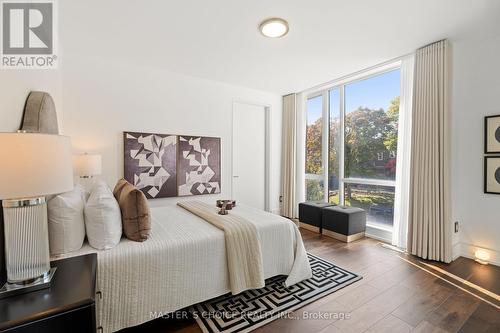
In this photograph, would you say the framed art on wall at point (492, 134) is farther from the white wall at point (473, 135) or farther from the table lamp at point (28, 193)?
the table lamp at point (28, 193)

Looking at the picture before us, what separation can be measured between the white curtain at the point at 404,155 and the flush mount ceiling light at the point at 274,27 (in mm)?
1866

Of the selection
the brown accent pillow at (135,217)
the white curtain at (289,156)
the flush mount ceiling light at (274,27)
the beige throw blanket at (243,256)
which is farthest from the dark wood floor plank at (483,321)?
the white curtain at (289,156)

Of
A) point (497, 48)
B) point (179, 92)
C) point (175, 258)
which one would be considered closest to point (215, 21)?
point (179, 92)

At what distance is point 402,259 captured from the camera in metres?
2.88

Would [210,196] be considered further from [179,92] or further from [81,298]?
[81,298]

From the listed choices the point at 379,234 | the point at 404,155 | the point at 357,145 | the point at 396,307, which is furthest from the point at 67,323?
the point at 357,145

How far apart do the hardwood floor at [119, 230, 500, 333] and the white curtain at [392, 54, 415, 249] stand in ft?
2.05

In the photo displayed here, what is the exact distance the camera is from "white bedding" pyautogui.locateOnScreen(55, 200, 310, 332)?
1.54 m

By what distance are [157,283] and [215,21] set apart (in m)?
2.43

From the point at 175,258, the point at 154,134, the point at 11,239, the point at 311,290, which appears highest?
the point at 154,134

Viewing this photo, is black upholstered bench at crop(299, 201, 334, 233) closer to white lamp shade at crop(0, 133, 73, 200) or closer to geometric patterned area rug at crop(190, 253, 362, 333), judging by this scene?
geometric patterned area rug at crop(190, 253, 362, 333)

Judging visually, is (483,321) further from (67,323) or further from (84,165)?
(84,165)

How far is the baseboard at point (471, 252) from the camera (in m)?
2.69

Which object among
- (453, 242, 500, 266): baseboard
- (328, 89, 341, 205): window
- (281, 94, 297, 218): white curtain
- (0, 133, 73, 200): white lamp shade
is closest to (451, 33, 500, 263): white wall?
(453, 242, 500, 266): baseboard
